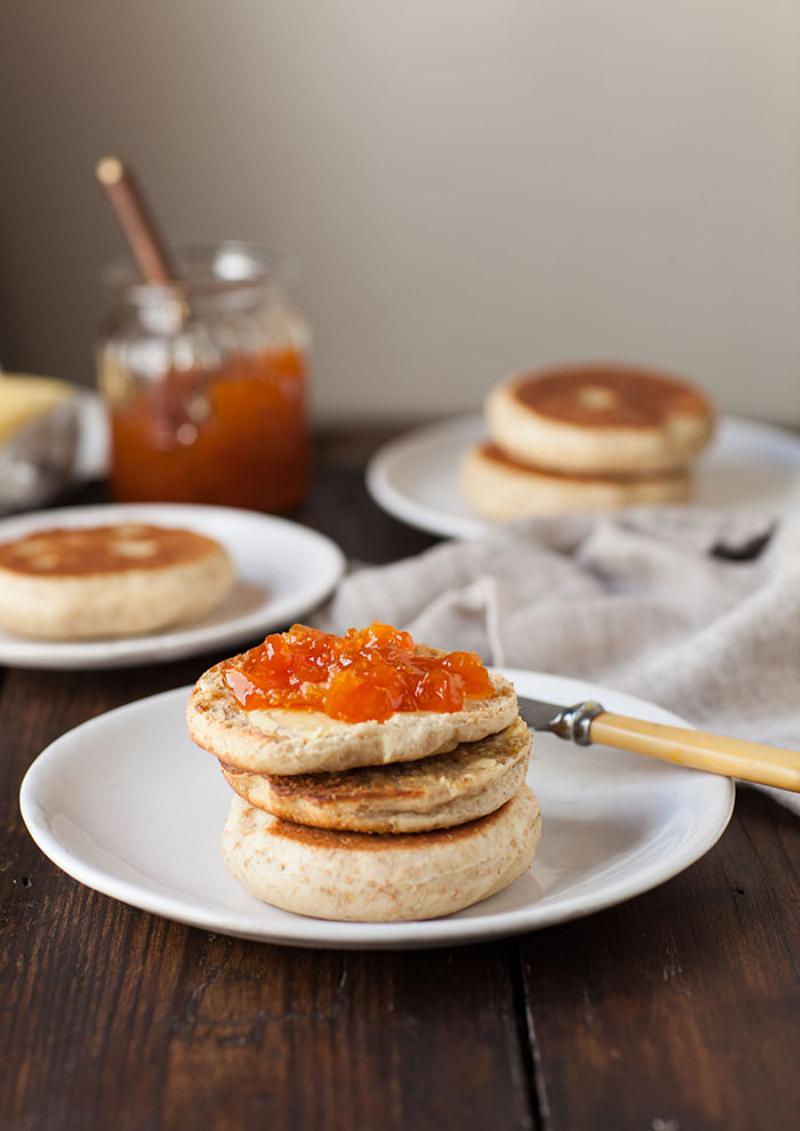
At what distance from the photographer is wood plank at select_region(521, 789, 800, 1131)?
3.42 feet

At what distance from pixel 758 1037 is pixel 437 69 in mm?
2958

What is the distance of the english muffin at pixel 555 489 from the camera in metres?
2.52

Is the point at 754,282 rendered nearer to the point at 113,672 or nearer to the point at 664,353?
the point at 664,353

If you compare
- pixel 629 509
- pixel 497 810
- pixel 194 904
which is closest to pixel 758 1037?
pixel 497 810

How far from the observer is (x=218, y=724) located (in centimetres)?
122

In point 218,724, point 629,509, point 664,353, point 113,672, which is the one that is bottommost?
point 664,353

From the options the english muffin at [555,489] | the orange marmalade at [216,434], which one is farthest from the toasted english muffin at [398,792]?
the orange marmalade at [216,434]

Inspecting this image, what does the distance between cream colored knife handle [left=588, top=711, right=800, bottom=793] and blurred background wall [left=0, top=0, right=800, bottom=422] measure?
2461 millimetres

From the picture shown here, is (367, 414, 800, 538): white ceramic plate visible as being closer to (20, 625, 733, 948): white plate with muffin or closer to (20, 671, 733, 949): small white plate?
(20, 671, 733, 949): small white plate

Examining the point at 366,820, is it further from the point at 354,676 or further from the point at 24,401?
the point at 24,401

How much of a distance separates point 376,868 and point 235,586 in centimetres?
113

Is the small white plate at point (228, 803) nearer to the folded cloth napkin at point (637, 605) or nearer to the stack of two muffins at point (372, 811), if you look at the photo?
the stack of two muffins at point (372, 811)

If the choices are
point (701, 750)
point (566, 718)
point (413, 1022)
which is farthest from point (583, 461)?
point (413, 1022)

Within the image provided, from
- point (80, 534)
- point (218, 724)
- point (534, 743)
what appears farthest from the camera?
point (80, 534)
